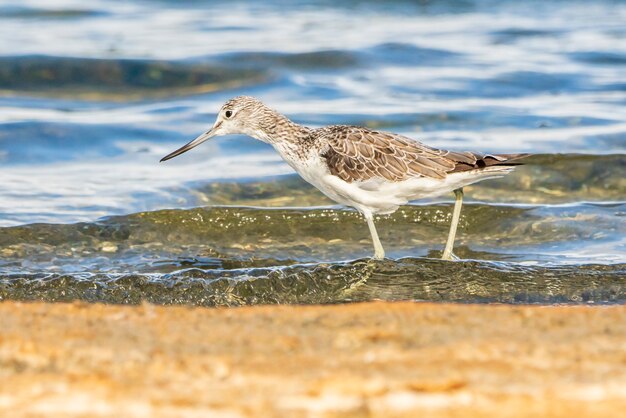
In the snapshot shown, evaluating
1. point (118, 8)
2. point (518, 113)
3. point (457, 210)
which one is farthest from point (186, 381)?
point (118, 8)

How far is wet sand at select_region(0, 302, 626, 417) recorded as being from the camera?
3547 mm

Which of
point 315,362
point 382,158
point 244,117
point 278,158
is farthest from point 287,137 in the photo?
point 315,362

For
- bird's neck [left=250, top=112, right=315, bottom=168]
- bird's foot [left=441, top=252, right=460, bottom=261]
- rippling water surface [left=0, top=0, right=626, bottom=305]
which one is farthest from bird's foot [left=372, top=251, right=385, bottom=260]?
bird's neck [left=250, top=112, right=315, bottom=168]

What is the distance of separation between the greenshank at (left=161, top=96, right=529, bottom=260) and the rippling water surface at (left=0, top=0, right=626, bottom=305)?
0.57 m

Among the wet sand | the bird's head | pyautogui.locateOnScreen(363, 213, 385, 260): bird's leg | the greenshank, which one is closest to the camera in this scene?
the wet sand

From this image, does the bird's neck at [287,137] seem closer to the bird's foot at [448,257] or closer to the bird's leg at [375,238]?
the bird's leg at [375,238]

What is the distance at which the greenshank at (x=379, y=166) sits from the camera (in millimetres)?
7934

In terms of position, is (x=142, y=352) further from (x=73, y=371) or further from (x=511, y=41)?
(x=511, y=41)

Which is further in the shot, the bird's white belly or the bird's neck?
the bird's neck

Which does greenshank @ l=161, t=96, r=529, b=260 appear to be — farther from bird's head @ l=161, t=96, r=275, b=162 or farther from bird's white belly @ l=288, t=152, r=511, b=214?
bird's head @ l=161, t=96, r=275, b=162

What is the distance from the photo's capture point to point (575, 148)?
12.0m

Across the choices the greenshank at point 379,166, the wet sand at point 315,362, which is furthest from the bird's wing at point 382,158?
the wet sand at point 315,362

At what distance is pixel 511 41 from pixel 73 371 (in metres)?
15.6

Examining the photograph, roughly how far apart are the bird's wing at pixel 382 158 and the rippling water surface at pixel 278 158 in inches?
30.6
